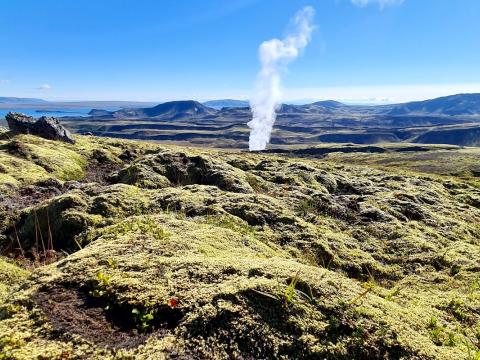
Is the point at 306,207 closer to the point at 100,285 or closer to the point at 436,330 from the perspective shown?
the point at 436,330

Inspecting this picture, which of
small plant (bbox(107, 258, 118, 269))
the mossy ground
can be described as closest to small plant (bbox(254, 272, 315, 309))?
the mossy ground

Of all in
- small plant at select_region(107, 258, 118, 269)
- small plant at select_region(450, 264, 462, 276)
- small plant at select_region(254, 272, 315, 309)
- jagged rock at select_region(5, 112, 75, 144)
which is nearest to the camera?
small plant at select_region(254, 272, 315, 309)

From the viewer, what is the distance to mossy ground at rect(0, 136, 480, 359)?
1005 cm

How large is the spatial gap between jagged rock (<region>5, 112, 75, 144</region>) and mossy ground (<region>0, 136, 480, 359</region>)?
165 feet

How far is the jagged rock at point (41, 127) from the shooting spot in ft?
259

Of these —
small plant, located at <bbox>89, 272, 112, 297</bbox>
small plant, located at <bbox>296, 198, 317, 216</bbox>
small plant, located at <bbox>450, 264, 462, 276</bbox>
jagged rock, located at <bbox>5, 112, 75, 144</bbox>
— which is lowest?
small plant, located at <bbox>450, 264, 462, 276</bbox>

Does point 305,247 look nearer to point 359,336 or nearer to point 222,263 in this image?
point 222,263

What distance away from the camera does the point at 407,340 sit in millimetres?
10961

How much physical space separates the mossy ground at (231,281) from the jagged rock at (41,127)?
50.3 meters

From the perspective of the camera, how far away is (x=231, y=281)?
39.9 feet

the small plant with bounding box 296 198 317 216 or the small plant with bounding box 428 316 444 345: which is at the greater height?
the small plant with bounding box 428 316 444 345

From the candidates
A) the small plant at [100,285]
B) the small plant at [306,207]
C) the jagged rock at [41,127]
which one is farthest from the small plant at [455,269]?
the jagged rock at [41,127]

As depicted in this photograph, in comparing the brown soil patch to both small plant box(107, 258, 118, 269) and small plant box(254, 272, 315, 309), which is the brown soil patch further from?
small plant box(254, 272, 315, 309)

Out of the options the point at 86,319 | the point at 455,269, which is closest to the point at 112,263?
the point at 86,319
